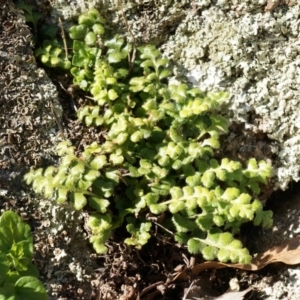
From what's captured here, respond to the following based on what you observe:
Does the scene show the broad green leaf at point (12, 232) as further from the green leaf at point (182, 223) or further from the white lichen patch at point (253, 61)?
the white lichen patch at point (253, 61)

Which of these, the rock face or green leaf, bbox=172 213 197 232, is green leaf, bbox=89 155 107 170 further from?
green leaf, bbox=172 213 197 232

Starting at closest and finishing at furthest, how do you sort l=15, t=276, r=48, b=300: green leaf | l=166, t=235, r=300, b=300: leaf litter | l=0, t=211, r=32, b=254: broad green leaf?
l=15, t=276, r=48, b=300: green leaf < l=0, t=211, r=32, b=254: broad green leaf < l=166, t=235, r=300, b=300: leaf litter

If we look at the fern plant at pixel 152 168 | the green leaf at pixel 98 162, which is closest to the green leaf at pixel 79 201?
the fern plant at pixel 152 168

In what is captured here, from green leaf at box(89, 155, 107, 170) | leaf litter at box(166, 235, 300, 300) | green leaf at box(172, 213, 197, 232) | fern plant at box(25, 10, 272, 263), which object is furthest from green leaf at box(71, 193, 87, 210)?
leaf litter at box(166, 235, 300, 300)

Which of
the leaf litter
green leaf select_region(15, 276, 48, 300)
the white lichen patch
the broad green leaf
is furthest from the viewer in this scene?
the white lichen patch

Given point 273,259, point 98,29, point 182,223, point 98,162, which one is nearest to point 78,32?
point 98,29

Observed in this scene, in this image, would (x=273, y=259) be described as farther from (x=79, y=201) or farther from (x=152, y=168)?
(x=79, y=201)

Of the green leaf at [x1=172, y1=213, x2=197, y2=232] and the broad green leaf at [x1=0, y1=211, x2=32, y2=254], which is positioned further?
the green leaf at [x1=172, y1=213, x2=197, y2=232]
